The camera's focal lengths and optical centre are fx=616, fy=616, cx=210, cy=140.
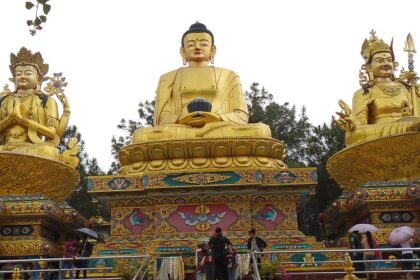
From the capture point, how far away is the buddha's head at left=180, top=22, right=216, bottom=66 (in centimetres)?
1369

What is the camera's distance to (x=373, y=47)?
13688 mm

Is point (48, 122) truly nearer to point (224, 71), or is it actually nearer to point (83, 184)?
point (224, 71)

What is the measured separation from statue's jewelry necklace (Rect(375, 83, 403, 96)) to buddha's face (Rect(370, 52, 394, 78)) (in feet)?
1.25

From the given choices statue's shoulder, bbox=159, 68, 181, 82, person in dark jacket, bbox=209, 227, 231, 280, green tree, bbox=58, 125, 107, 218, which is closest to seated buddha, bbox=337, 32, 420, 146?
statue's shoulder, bbox=159, 68, 181, 82

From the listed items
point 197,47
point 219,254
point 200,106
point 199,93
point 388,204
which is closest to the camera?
point 219,254

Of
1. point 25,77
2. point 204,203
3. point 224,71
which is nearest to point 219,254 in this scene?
point 204,203

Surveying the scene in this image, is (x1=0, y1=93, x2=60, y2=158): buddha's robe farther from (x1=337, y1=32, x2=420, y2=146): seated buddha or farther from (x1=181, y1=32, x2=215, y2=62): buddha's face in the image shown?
(x1=337, y1=32, x2=420, y2=146): seated buddha

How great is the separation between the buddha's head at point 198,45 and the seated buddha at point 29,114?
9.72ft

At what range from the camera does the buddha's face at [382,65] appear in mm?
13461

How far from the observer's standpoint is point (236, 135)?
11.0 m

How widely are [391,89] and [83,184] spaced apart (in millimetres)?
13106

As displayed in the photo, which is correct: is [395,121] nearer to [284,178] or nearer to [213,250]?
[284,178]

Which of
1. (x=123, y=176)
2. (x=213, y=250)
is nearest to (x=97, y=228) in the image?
(x=123, y=176)

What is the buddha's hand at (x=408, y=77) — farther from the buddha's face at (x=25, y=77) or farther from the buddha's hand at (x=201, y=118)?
the buddha's face at (x=25, y=77)
